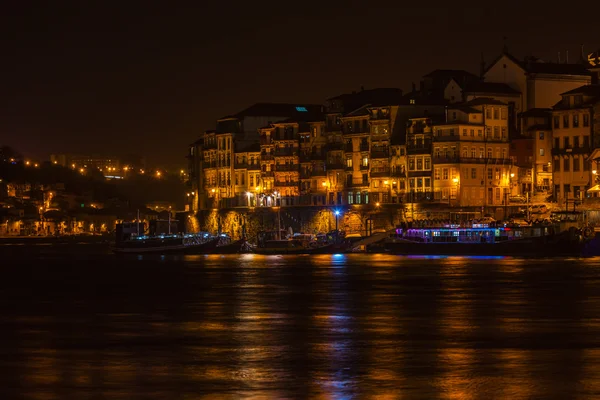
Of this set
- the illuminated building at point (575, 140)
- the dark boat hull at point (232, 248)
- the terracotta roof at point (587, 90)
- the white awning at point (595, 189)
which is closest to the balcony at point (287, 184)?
the dark boat hull at point (232, 248)

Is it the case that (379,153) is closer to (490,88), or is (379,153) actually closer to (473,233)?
(490,88)

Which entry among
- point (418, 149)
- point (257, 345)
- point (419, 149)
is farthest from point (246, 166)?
point (257, 345)

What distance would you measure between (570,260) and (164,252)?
44654 mm

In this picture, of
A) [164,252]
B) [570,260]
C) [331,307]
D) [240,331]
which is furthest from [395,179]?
[240,331]

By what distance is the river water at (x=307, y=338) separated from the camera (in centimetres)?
2862

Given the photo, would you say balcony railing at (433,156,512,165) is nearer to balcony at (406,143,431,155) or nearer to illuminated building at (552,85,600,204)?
balcony at (406,143,431,155)

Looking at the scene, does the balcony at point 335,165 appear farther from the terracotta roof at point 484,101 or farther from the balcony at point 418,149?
the terracotta roof at point 484,101

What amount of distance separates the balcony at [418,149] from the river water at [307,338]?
5549 cm

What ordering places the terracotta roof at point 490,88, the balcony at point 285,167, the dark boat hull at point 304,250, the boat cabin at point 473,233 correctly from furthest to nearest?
the balcony at point 285,167, the terracotta roof at point 490,88, the dark boat hull at point 304,250, the boat cabin at point 473,233

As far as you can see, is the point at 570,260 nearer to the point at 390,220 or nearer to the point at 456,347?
the point at 390,220

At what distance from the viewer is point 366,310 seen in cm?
4734

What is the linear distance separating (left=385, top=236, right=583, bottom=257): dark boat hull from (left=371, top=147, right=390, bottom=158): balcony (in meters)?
23.6

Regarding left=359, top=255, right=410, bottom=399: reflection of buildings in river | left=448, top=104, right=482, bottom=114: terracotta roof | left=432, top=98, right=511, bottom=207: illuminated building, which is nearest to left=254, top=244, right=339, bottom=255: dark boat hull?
left=432, top=98, right=511, bottom=207: illuminated building

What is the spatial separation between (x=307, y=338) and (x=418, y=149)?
3532 inches
